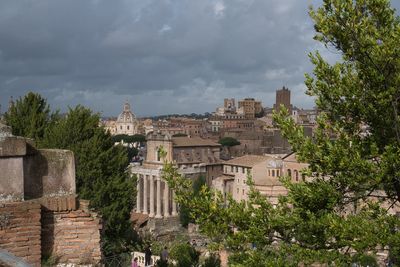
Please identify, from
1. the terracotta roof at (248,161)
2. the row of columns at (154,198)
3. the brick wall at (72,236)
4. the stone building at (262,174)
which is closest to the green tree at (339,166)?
the brick wall at (72,236)

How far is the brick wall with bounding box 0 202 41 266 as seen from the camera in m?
6.16

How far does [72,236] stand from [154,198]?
60.6 metres

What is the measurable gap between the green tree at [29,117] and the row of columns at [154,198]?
38.5 m

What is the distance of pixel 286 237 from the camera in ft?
27.9

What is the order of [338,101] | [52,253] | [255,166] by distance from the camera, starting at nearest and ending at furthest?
[52,253] → [338,101] → [255,166]

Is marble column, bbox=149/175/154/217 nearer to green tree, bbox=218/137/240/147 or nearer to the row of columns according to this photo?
the row of columns

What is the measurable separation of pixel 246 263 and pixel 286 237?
87 centimetres

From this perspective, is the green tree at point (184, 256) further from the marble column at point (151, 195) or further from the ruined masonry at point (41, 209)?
the marble column at point (151, 195)

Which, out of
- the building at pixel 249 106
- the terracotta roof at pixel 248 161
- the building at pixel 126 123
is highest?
the building at pixel 249 106

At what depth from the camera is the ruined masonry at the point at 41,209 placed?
6.21 metres

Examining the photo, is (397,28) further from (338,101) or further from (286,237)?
(286,237)

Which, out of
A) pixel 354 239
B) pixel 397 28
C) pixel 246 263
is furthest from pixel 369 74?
pixel 246 263

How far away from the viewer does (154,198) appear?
2633 inches

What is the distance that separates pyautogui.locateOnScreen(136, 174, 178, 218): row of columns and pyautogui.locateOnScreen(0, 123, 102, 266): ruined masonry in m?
55.8
